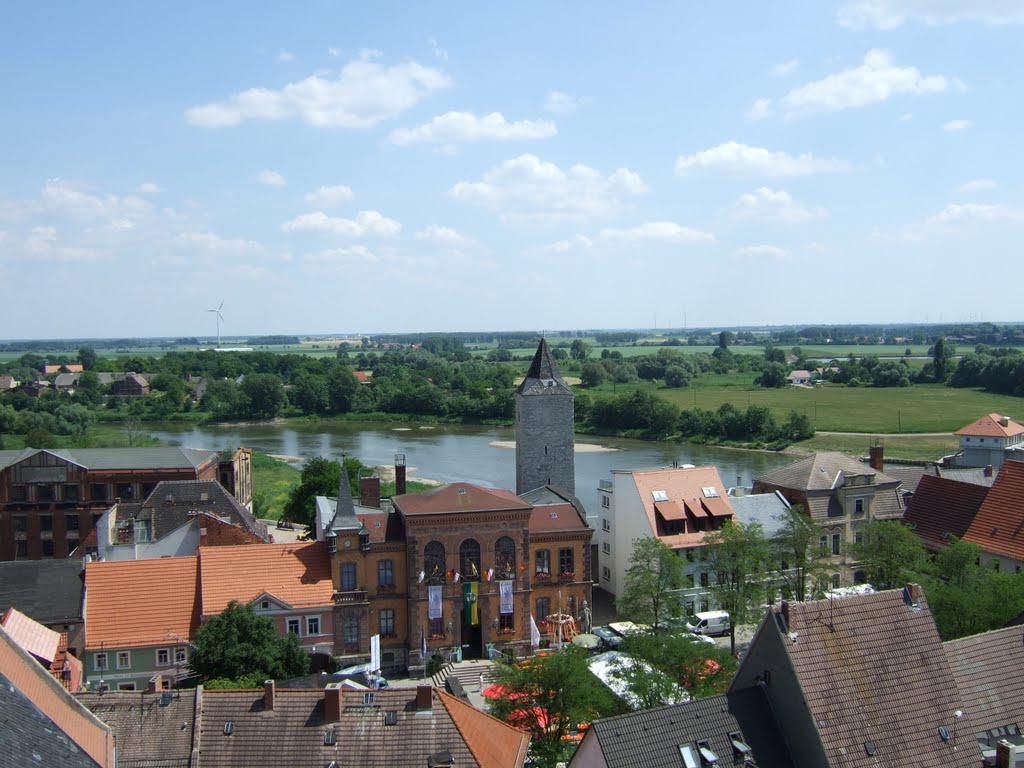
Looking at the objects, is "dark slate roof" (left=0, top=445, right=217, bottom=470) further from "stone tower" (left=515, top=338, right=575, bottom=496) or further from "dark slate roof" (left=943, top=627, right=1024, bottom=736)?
"dark slate roof" (left=943, top=627, right=1024, bottom=736)

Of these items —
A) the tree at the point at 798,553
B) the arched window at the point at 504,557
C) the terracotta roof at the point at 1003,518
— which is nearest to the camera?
the arched window at the point at 504,557

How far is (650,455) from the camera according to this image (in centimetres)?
10375

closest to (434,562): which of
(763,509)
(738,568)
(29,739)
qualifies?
(738,568)

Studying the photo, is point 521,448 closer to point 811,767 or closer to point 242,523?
point 242,523

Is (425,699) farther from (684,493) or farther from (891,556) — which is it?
(684,493)

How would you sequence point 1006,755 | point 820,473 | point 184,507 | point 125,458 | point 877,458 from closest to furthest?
point 1006,755 < point 820,473 < point 184,507 < point 877,458 < point 125,458

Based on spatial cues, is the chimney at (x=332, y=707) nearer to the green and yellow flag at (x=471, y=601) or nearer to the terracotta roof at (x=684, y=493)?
the green and yellow flag at (x=471, y=601)

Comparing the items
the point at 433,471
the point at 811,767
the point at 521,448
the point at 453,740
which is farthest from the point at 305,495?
the point at 811,767

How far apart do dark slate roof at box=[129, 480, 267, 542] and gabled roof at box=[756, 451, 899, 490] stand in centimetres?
2860

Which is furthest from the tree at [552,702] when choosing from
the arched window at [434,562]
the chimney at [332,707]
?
the arched window at [434,562]

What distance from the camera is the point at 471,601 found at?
135ft

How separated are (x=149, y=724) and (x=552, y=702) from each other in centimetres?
1081

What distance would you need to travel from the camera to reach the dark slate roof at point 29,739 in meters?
14.5

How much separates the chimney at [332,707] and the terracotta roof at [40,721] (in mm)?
4957
